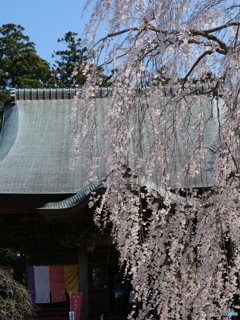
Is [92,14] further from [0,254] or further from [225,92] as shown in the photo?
[0,254]

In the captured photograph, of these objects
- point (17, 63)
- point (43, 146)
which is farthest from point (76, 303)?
point (17, 63)

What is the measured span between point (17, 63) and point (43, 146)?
39.4 feet

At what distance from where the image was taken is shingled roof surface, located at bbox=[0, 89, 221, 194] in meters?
10.2

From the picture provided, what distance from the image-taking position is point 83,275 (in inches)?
379

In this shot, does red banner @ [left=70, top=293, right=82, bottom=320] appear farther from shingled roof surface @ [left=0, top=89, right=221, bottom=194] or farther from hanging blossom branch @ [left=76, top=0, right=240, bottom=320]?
hanging blossom branch @ [left=76, top=0, right=240, bottom=320]

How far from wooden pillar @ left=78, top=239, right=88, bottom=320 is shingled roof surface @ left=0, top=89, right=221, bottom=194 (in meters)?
0.95

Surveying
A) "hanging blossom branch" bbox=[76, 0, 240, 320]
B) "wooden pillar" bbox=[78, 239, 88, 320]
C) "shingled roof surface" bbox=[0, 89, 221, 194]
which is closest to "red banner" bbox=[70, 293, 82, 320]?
"wooden pillar" bbox=[78, 239, 88, 320]

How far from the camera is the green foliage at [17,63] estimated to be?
912 inches

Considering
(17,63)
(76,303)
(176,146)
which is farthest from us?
(17,63)

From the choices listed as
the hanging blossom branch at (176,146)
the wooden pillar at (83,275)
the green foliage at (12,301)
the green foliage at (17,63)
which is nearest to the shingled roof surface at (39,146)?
the wooden pillar at (83,275)

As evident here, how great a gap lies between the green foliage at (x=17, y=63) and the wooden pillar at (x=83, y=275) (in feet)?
45.0

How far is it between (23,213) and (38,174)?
768mm

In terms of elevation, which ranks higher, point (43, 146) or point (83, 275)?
point (43, 146)

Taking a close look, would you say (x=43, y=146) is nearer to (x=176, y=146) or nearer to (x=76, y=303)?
(x=76, y=303)
